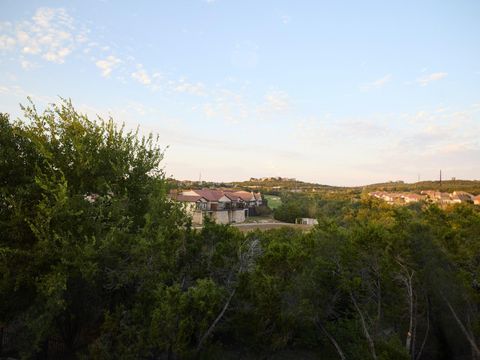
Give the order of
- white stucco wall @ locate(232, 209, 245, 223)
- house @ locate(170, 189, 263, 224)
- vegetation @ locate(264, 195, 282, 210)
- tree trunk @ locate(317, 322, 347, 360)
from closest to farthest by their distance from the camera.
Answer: tree trunk @ locate(317, 322, 347, 360)
house @ locate(170, 189, 263, 224)
white stucco wall @ locate(232, 209, 245, 223)
vegetation @ locate(264, 195, 282, 210)

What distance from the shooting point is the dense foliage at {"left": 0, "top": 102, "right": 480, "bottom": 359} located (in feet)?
32.7

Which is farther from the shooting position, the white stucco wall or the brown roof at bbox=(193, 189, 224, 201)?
the white stucco wall

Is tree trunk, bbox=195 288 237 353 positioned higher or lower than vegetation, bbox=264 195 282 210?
higher

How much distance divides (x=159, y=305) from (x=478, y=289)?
47.3 ft

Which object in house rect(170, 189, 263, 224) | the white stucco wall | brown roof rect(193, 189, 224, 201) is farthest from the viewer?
the white stucco wall

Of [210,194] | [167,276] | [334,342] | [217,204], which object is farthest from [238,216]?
[167,276]

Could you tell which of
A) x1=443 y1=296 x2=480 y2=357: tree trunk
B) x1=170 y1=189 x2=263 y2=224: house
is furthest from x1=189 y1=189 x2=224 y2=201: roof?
x1=443 y1=296 x2=480 y2=357: tree trunk

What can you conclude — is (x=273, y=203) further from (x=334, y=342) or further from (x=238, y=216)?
(x=334, y=342)

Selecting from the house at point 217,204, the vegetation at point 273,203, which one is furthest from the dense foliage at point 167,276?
the vegetation at point 273,203

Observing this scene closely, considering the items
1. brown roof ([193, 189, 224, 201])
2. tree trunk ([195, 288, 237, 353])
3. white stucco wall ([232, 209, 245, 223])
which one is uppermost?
brown roof ([193, 189, 224, 201])

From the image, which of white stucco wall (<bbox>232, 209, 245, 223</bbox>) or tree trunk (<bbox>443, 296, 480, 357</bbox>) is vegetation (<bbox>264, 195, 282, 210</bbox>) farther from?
tree trunk (<bbox>443, 296, 480, 357</bbox>)

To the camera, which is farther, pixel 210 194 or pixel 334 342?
pixel 210 194

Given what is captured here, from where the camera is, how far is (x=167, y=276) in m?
11.4

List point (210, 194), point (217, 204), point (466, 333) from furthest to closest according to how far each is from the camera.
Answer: point (210, 194), point (217, 204), point (466, 333)
